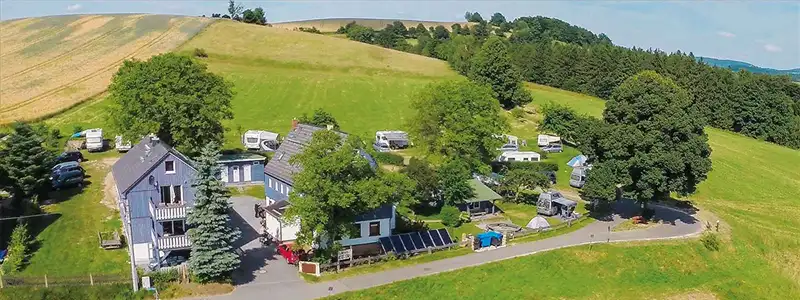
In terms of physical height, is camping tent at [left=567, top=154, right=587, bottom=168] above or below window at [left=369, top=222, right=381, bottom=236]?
above

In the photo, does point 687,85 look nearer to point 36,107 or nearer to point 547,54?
point 547,54

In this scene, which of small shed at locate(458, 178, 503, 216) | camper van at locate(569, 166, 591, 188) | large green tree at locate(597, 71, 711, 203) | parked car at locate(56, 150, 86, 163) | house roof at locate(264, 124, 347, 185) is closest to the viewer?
large green tree at locate(597, 71, 711, 203)

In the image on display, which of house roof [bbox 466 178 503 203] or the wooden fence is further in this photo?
house roof [bbox 466 178 503 203]

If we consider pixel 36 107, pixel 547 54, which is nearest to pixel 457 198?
pixel 36 107

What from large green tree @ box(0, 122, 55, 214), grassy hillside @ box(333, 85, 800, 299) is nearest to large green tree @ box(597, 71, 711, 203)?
grassy hillside @ box(333, 85, 800, 299)

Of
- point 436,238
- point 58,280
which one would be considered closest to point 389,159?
point 436,238

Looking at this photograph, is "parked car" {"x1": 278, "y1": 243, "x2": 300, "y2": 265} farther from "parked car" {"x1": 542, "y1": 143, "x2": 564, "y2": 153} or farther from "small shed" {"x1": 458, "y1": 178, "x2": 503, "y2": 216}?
"parked car" {"x1": 542, "y1": 143, "x2": 564, "y2": 153}
